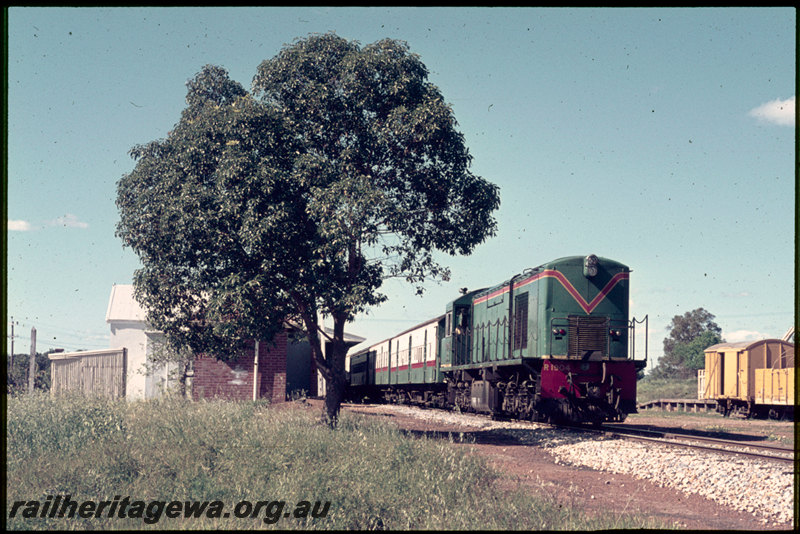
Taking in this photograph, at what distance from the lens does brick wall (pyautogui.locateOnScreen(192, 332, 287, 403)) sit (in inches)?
1093

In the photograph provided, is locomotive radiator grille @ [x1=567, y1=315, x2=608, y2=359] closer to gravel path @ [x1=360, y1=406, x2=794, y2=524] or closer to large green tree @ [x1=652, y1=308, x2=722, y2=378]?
gravel path @ [x1=360, y1=406, x2=794, y2=524]

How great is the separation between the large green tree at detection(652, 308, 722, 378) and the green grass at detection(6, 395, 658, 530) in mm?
89611

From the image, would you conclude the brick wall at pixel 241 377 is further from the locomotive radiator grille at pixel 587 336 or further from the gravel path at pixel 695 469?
the gravel path at pixel 695 469

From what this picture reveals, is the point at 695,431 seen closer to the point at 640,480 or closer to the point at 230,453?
the point at 640,480

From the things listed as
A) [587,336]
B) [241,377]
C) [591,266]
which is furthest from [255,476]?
[241,377]

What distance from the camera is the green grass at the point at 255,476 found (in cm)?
753

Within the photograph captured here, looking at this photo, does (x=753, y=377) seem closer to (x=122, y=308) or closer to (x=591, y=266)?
(x=591, y=266)

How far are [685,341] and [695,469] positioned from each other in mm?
95080

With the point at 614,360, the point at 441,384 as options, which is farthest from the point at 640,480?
the point at 441,384

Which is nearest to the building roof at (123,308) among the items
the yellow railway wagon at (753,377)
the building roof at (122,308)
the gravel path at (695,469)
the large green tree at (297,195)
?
the building roof at (122,308)

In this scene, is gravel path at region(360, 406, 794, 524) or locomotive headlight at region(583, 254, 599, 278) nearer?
gravel path at region(360, 406, 794, 524)

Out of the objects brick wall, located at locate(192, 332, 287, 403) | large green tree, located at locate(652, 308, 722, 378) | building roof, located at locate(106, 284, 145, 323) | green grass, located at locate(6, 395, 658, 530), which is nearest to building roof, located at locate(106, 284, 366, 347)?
building roof, located at locate(106, 284, 145, 323)

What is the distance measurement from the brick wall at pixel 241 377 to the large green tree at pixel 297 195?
10.9 m

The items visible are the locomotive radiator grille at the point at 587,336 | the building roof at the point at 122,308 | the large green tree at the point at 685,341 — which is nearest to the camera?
the locomotive radiator grille at the point at 587,336
